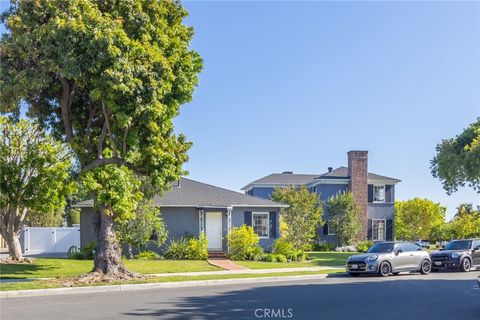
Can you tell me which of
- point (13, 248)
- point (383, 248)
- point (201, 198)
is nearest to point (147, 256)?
point (201, 198)

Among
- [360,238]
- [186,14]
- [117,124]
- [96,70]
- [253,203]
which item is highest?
[186,14]

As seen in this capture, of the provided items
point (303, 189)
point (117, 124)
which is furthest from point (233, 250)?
point (117, 124)

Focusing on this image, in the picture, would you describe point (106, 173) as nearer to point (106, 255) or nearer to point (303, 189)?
point (106, 255)

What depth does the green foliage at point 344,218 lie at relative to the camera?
3956cm

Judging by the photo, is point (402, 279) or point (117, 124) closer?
point (117, 124)

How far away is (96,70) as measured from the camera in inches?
625

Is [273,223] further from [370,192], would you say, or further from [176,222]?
[370,192]

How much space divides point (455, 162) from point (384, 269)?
12.0 meters

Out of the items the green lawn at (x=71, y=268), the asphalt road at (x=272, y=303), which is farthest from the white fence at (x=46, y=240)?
the asphalt road at (x=272, y=303)

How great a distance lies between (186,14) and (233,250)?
533 inches

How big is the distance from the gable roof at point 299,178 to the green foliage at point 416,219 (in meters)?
4.96

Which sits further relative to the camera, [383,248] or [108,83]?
[383,248]

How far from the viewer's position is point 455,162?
2955 centimetres

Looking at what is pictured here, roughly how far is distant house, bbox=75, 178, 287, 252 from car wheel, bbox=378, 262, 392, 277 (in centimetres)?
1141
